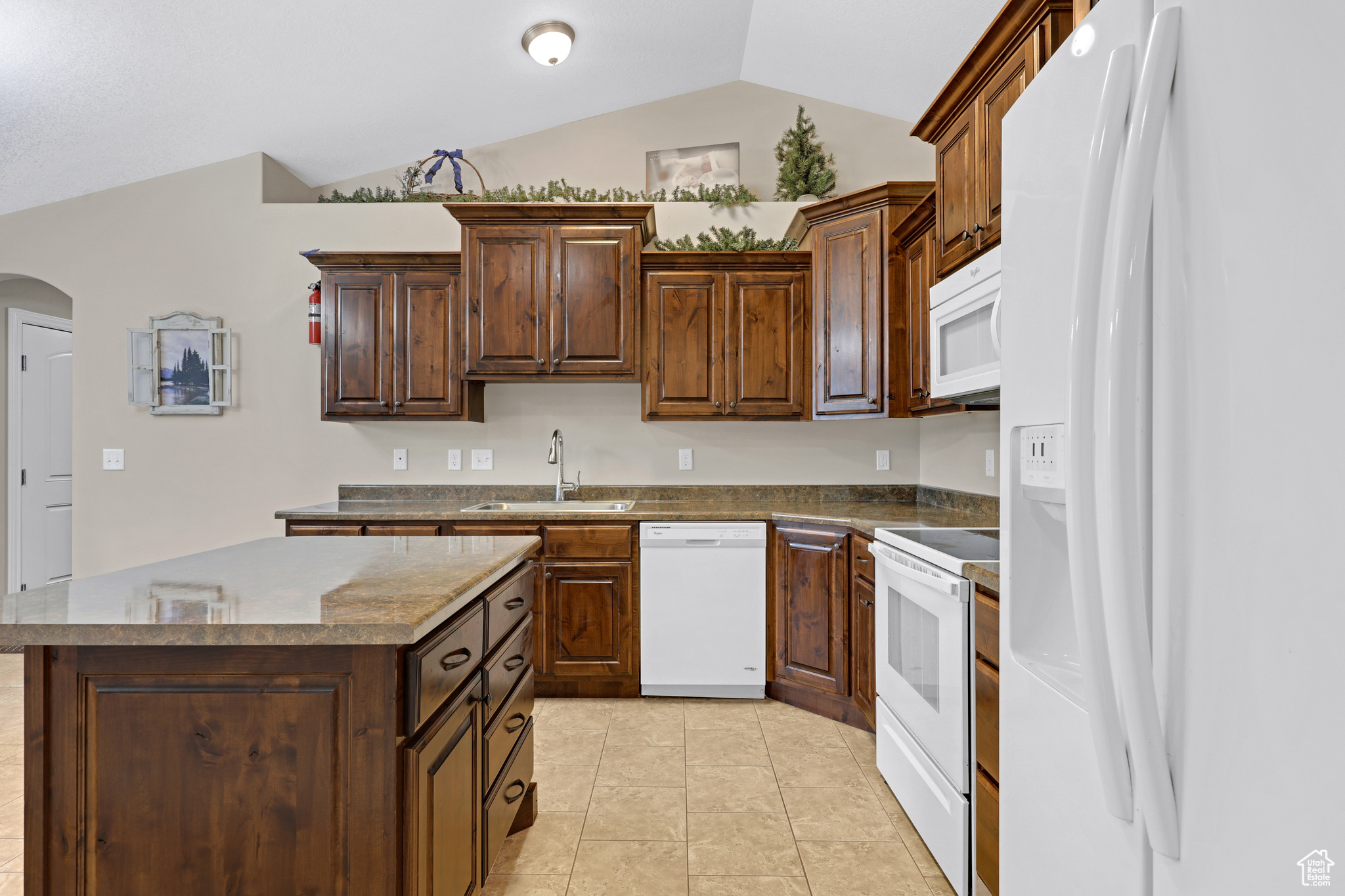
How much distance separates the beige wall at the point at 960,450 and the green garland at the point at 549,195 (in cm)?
163

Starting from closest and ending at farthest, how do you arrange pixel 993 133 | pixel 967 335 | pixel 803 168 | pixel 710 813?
pixel 993 133, pixel 967 335, pixel 710 813, pixel 803 168

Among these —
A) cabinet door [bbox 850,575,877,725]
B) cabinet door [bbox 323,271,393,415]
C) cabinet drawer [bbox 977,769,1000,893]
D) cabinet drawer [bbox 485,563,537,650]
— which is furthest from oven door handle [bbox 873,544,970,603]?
cabinet door [bbox 323,271,393,415]

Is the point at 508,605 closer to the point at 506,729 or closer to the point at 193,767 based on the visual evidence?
the point at 506,729

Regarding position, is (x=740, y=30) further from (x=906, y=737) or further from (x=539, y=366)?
(x=906, y=737)

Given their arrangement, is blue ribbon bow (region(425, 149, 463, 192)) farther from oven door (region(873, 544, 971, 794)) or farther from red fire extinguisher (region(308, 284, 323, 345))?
oven door (region(873, 544, 971, 794))

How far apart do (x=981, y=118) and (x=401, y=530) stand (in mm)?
2884

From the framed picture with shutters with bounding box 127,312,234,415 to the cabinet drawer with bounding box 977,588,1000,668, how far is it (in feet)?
13.0

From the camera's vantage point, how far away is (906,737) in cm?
214

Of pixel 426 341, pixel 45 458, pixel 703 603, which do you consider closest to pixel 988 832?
pixel 703 603

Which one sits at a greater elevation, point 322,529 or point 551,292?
point 551,292

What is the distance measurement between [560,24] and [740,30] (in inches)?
37.0

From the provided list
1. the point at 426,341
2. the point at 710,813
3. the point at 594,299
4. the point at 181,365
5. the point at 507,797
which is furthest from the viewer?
the point at 181,365

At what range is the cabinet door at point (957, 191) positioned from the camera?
2029 millimetres

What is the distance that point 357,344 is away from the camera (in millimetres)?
3512
